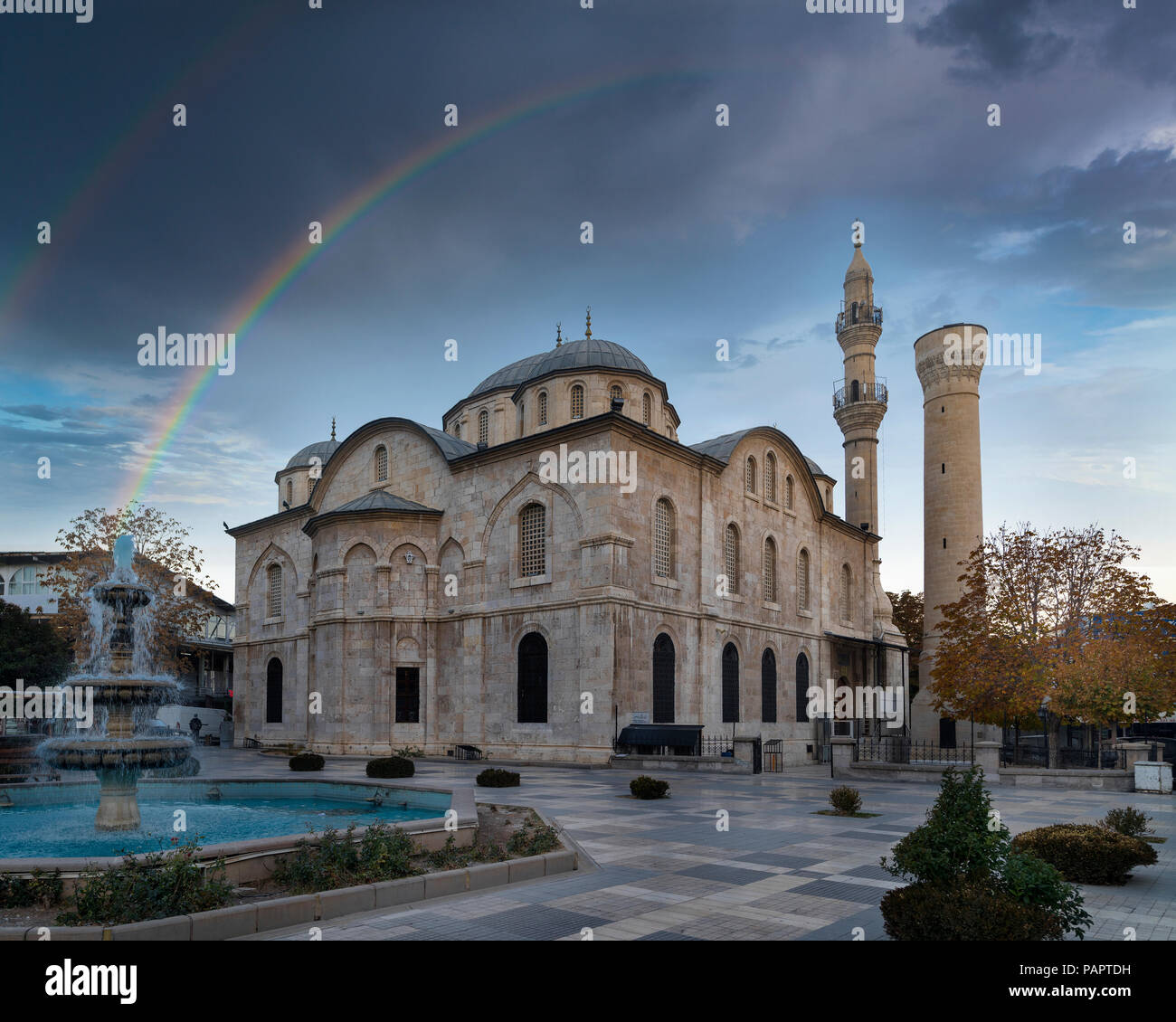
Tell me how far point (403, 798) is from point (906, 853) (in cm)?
1235

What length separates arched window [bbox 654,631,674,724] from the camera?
3153 cm

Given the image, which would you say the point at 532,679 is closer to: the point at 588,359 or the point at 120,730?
the point at 588,359

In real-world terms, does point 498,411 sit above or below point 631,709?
above

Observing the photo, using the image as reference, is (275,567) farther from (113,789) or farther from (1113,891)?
(1113,891)

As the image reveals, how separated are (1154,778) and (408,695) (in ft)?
79.7

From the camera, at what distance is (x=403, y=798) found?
57.8ft

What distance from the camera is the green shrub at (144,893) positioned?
7117 millimetres

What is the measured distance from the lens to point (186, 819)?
15023 mm

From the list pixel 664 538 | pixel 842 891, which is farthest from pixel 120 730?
pixel 664 538

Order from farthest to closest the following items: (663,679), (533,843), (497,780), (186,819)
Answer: (663,679)
(497,780)
(186,819)
(533,843)

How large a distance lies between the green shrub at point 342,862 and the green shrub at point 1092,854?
672cm
